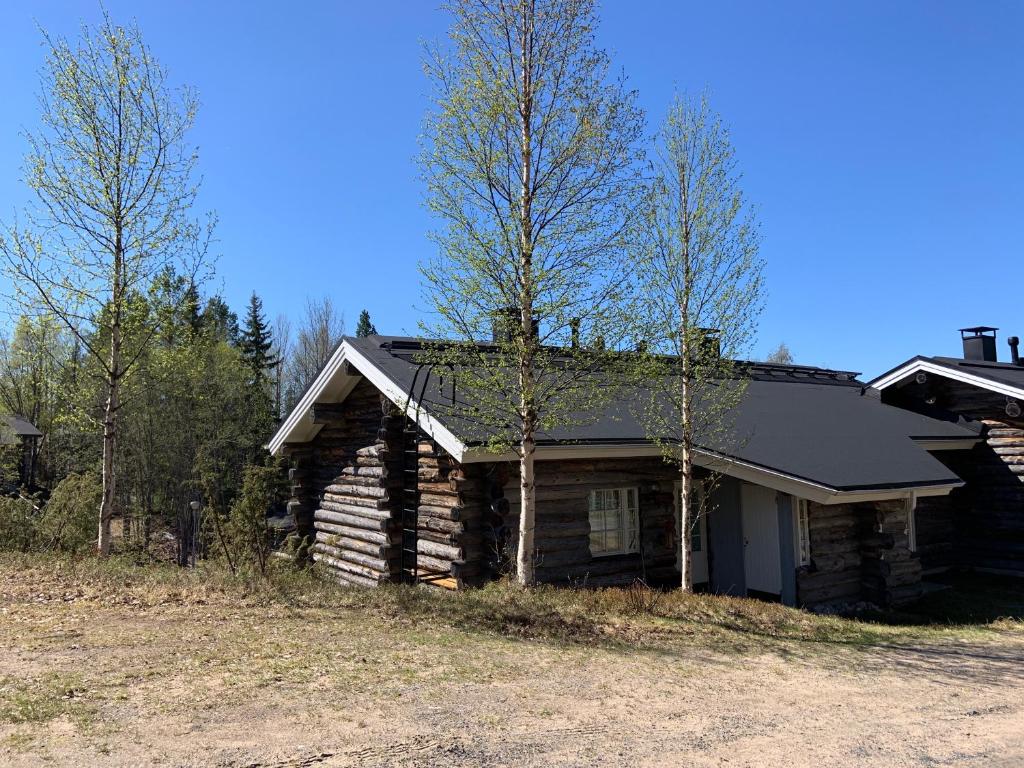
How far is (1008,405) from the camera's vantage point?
16.2m

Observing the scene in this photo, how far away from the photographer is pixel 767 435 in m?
13.6

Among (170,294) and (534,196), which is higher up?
(534,196)

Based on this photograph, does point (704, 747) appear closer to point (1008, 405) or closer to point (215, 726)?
point (215, 726)

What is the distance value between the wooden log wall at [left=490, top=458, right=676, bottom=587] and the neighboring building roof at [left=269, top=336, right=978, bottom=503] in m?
0.77

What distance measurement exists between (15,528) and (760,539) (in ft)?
46.4

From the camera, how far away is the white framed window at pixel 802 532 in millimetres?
12297

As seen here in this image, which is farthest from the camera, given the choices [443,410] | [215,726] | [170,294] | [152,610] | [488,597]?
[170,294]

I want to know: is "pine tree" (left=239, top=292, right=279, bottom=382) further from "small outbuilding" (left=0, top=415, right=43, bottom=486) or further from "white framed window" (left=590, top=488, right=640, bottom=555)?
"white framed window" (left=590, top=488, right=640, bottom=555)

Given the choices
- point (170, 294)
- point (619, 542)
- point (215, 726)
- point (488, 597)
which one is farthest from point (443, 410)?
point (215, 726)

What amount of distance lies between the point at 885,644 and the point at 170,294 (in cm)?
1248

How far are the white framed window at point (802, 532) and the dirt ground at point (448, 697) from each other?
3.36m

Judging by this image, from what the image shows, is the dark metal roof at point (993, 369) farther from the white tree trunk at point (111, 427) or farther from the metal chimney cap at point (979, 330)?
the white tree trunk at point (111, 427)

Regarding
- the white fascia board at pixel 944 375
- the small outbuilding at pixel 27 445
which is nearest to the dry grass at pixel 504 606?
the white fascia board at pixel 944 375

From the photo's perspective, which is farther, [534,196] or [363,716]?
[534,196]
